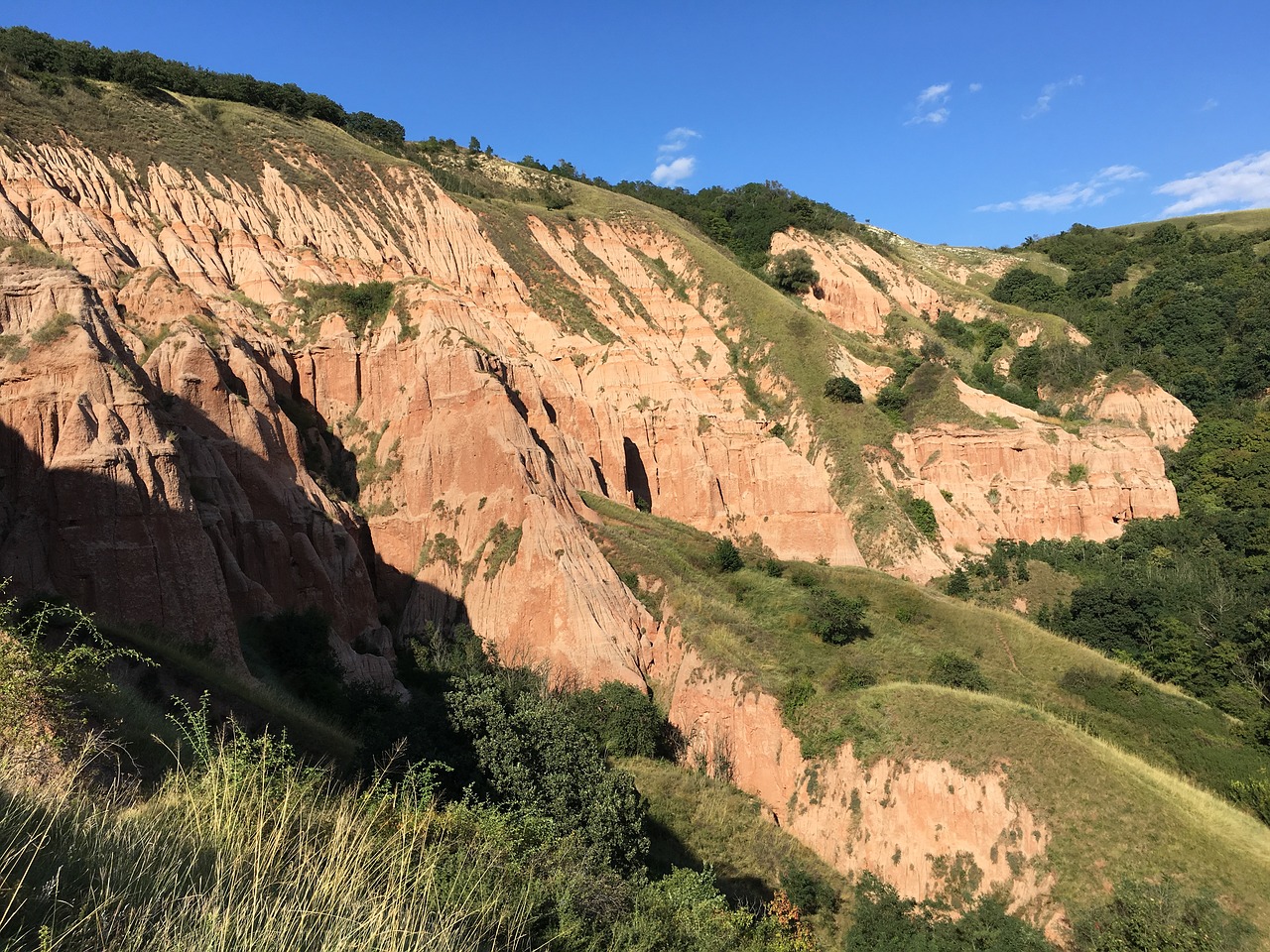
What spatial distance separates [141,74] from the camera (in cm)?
4928

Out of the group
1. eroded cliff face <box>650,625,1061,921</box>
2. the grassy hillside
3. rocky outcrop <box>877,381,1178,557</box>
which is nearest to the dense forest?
rocky outcrop <box>877,381,1178,557</box>

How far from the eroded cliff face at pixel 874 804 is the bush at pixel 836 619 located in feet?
19.2

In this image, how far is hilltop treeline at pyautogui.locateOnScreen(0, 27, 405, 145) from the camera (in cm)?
4494

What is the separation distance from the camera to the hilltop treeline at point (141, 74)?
4494cm

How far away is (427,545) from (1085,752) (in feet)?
80.1

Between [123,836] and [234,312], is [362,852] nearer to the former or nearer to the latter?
[123,836]

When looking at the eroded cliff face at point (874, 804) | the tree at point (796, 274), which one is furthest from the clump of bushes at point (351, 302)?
the tree at point (796, 274)

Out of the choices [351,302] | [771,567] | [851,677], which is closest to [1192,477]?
[771,567]

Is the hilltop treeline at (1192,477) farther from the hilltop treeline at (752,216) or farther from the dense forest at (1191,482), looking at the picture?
the hilltop treeline at (752,216)

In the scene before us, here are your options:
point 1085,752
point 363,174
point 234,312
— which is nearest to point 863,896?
point 1085,752

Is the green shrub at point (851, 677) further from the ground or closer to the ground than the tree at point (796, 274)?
closer to the ground

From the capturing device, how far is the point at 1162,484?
50.9 meters

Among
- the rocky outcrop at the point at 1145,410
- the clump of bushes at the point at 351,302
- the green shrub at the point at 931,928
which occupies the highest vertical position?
the clump of bushes at the point at 351,302

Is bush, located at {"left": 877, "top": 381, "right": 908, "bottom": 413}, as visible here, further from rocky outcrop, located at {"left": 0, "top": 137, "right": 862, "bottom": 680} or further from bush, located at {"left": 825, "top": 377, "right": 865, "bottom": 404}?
rocky outcrop, located at {"left": 0, "top": 137, "right": 862, "bottom": 680}
